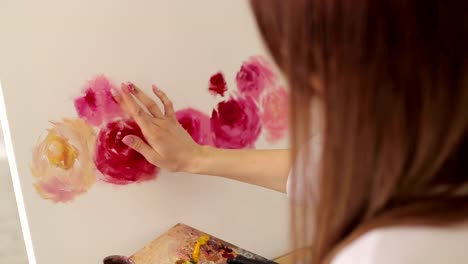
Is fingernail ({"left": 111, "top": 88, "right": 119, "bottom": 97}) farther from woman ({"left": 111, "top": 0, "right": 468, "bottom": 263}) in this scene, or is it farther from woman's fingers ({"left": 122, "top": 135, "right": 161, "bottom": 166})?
woman ({"left": 111, "top": 0, "right": 468, "bottom": 263})

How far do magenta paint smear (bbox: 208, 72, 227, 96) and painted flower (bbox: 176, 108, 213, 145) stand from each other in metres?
0.04

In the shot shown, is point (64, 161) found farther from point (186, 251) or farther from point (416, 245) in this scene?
point (416, 245)

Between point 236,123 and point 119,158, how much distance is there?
0.21 meters

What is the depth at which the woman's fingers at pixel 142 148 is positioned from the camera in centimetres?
86

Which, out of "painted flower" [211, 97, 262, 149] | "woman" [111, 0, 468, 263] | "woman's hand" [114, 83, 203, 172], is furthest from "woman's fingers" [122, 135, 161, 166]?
"woman" [111, 0, 468, 263]

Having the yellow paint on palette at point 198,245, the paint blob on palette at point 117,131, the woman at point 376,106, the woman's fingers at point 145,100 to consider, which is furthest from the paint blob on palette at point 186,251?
the woman at point 376,106

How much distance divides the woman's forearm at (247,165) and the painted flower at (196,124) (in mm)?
30

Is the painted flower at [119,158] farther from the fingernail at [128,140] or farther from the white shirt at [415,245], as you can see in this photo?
the white shirt at [415,245]

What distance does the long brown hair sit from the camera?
46cm

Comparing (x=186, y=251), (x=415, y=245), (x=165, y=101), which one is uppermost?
(x=165, y=101)

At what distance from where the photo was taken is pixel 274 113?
100 cm

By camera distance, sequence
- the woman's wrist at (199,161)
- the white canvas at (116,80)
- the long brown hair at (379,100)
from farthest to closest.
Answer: the woman's wrist at (199,161) < the white canvas at (116,80) < the long brown hair at (379,100)

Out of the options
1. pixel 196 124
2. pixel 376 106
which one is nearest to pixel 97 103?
pixel 196 124

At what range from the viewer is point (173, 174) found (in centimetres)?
92
